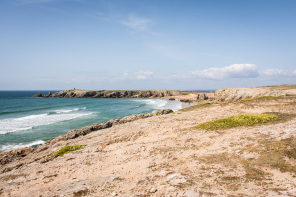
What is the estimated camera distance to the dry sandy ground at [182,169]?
764 centimetres

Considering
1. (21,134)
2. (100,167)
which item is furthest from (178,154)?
(21,134)

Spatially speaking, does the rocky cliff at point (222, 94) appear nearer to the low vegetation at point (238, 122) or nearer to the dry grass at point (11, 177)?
the low vegetation at point (238, 122)

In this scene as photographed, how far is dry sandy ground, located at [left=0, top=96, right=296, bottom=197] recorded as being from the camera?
7637 mm

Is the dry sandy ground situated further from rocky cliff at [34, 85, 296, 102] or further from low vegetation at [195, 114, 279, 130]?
rocky cliff at [34, 85, 296, 102]

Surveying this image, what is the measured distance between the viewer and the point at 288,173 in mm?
7980

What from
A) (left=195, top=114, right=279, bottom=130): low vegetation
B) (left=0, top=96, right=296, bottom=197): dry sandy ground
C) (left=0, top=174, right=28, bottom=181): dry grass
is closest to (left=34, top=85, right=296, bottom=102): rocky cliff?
(left=195, top=114, right=279, bottom=130): low vegetation

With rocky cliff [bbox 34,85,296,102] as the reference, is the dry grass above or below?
below

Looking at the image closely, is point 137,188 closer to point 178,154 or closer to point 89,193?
point 89,193

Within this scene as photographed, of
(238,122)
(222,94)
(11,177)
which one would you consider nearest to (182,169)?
(238,122)

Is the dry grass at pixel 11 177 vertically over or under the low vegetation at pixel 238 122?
under

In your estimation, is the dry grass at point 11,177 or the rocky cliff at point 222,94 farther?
the rocky cliff at point 222,94

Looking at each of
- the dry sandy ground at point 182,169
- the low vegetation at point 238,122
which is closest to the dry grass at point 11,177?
the dry sandy ground at point 182,169

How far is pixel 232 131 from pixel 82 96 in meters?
157

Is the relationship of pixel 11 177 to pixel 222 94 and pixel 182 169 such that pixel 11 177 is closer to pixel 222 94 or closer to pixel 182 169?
pixel 182 169
